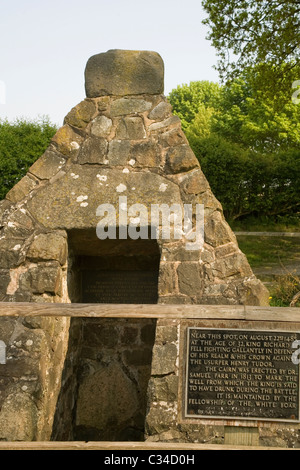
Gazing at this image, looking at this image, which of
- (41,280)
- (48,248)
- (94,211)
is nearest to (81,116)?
(94,211)

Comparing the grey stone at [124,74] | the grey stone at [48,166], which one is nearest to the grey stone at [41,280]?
A: the grey stone at [48,166]

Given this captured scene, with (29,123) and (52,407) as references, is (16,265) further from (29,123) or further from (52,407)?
(29,123)

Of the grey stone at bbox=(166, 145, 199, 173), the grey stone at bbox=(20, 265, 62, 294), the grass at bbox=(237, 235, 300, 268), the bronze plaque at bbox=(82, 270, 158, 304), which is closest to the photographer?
the grey stone at bbox=(20, 265, 62, 294)

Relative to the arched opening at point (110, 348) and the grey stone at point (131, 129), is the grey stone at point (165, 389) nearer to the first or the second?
the arched opening at point (110, 348)

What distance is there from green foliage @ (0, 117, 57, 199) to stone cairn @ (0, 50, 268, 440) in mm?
6189

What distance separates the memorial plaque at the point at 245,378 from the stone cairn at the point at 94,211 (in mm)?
574

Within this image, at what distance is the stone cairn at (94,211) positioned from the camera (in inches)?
184

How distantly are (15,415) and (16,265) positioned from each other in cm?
139

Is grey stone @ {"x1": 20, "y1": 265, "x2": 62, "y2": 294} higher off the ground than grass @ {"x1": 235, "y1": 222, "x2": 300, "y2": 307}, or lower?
lower

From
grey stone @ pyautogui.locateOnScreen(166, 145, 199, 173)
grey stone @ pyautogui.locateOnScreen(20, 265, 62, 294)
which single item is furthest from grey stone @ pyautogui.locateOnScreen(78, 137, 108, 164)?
grey stone @ pyautogui.locateOnScreen(20, 265, 62, 294)

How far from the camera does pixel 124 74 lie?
218 inches

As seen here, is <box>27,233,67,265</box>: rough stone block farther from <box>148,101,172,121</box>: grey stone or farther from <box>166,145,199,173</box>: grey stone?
<box>148,101,172,121</box>: grey stone

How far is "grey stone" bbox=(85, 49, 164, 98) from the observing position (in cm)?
549
